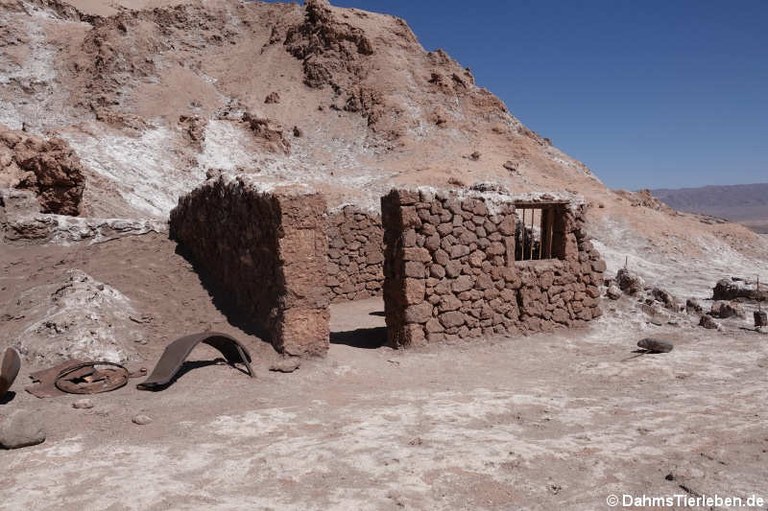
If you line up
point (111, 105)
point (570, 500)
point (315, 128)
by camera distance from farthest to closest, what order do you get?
1. point (315, 128)
2. point (111, 105)
3. point (570, 500)

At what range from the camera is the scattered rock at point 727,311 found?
1012 cm

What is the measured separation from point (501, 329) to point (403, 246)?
2.06 metres

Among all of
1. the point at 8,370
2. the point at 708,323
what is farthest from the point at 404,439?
the point at 708,323

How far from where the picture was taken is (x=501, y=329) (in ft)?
28.7

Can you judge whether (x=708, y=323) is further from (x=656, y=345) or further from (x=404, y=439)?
(x=404, y=439)

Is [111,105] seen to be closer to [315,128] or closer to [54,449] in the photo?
[315,128]

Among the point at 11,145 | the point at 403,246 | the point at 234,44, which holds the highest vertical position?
the point at 234,44

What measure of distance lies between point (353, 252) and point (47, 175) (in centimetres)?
620

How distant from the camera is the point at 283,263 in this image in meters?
6.81

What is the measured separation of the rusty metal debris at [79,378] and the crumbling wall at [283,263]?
1686 millimetres

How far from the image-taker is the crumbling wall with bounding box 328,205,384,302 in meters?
11.5

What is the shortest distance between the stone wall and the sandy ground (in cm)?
43


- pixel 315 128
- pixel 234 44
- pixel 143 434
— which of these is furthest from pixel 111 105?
pixel 143 434

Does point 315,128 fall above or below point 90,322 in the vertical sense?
above
